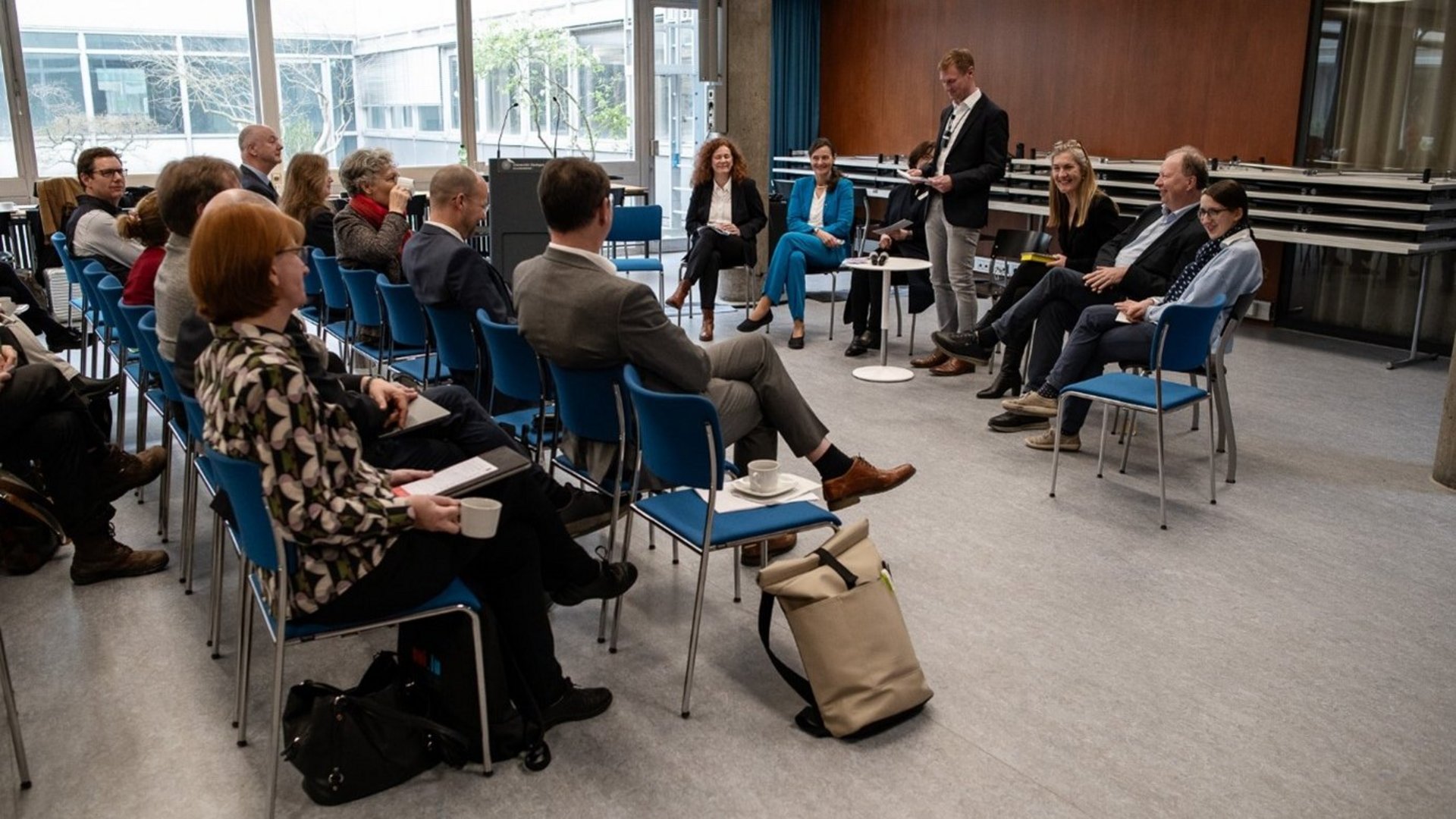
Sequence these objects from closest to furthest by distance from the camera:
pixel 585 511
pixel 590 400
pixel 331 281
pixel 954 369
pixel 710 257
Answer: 1. pixel 590 400
2. pixel 585 511
3. pixel 331 281
4. pixel 954 369
5. pixel 710 257

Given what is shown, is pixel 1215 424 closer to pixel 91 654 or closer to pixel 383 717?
pixel 383 717

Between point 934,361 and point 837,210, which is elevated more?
point 837,210

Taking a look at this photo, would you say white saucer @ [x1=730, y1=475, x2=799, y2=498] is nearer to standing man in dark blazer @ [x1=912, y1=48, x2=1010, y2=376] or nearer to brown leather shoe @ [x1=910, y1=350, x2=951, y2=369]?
standing man in dark blazer @ [x1=912, y1=48, x2=1010, y2=376]

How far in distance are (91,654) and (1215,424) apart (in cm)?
447

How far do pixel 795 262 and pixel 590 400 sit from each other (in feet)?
14.1

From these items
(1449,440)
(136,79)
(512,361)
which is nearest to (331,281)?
(512,361)

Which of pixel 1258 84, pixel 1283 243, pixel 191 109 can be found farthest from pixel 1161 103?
pixel 191 109

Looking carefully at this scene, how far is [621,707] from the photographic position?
2.75 metres

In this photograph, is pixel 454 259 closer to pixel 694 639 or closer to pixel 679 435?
pixel 679 435

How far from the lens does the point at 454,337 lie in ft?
13.0

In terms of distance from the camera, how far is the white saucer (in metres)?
2.96

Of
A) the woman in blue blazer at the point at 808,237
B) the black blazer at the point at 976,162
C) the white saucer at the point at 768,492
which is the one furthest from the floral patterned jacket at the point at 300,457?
the woman in blue blazer at the point at 808,237

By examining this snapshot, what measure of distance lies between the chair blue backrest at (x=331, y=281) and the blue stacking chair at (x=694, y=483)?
282cm

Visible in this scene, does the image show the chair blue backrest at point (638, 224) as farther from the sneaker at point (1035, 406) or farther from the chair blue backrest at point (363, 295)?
the sneaker at point (1035, 406)
